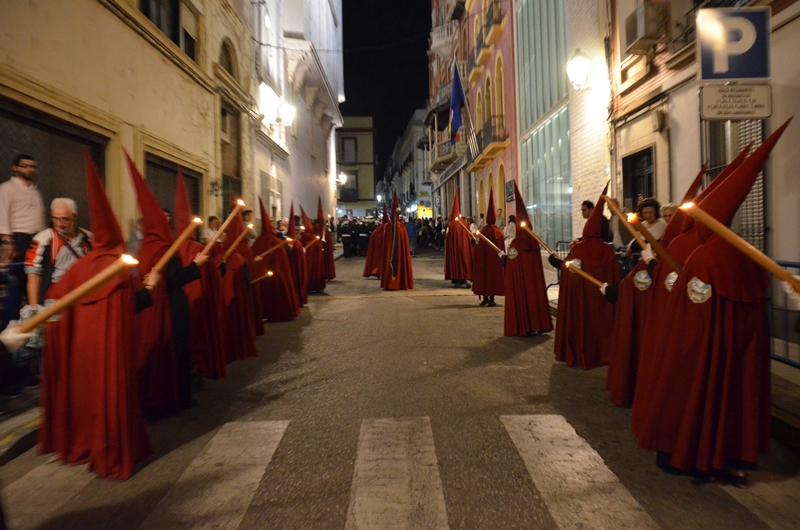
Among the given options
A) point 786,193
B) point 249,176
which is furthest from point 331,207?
point 786,193

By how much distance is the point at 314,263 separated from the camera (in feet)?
47.0

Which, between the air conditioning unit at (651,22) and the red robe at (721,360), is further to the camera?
the air conditioning unit at (651,22)

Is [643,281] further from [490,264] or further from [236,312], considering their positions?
[490,264]

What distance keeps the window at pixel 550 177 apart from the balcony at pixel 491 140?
262 cm

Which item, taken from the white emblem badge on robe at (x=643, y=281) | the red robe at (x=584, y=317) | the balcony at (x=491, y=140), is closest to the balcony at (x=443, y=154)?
the balcony at (x=491, y=140)

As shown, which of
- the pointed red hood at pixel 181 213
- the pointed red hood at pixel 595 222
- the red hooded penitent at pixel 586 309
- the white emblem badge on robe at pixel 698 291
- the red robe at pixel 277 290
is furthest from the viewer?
the red robe at pixel 277 290

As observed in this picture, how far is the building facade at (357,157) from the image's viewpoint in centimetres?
6366

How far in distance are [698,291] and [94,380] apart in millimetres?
3681

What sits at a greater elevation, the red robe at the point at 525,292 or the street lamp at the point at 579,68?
the street lamp at the point at 579,68

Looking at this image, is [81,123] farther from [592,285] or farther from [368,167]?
[368,167]

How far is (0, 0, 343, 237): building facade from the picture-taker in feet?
25.8

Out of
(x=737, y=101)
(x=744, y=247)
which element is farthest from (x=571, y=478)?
(x=737, y=101)

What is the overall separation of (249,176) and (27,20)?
1032 centimetres

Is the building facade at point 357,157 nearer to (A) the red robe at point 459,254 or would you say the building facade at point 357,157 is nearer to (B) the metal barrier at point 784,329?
(A) the red robe at point 459,254
